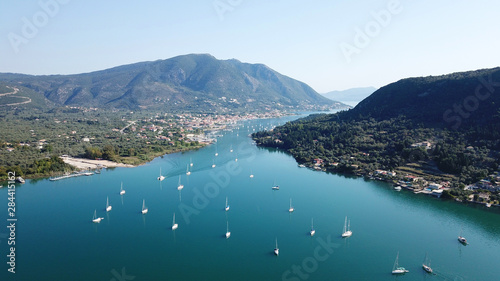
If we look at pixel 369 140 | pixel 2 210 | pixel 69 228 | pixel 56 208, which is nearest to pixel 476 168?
pixel 369 140

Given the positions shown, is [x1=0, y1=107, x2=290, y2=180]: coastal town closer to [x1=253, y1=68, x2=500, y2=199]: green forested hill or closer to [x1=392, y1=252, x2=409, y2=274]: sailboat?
[x1=253, y1=68, x2=500, y2=199]: green forested hill

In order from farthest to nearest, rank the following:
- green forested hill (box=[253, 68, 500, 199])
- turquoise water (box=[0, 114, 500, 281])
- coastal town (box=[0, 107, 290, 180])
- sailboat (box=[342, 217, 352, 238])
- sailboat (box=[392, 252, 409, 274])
Result: coastal town (box=[0, 107, 290, 180]), green forested hill (box=[253, 68, 500, 199]), sailboat (box=[342, 217, 352, 238]), turquoise water (box=[0, 114, 500, 281]), sailboat (box=[392, 252, 409, 274])

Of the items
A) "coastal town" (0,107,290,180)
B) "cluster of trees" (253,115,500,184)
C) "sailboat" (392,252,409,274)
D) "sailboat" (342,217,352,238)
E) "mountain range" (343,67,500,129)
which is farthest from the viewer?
"mountain range" (343,67,500,129)

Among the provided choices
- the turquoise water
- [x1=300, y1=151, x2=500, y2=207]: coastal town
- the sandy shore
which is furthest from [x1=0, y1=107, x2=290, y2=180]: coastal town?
[x1=300, y1=151, x2=500, y2=207]: coastal town

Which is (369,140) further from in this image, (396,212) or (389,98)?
(396,212)

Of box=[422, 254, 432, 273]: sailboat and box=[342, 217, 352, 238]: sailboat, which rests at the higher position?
box=[342, 217, 352, 238]: sailboat

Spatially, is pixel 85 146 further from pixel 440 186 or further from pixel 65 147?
pixel 440 186

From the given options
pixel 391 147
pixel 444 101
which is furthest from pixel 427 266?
pixel 444 101
